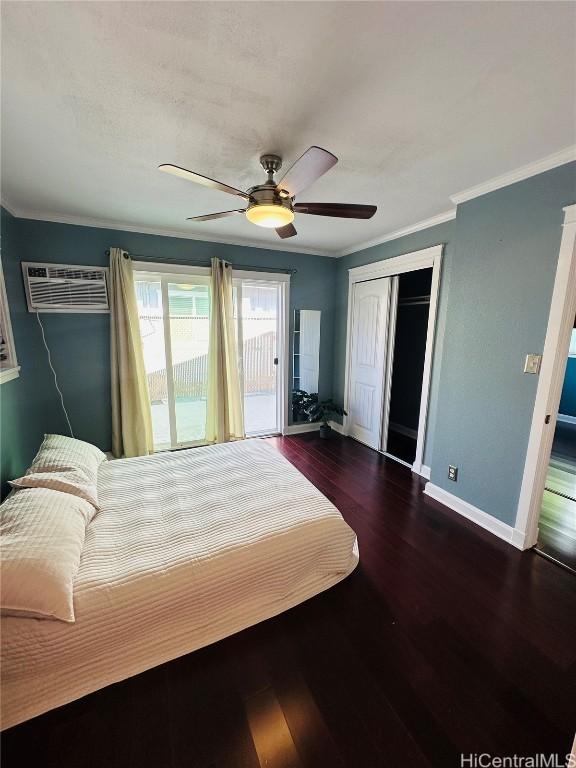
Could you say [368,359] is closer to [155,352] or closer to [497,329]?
[497,329]

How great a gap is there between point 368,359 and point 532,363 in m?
2.01

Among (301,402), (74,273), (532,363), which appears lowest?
(301,402)

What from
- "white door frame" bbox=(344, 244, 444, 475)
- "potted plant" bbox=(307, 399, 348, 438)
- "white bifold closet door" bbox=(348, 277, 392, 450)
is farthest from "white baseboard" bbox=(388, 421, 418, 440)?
"white door frame" bbox=(344, 244, 444, 475)

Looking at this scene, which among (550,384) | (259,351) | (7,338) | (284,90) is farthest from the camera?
(259,351)

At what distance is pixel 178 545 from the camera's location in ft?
4.83

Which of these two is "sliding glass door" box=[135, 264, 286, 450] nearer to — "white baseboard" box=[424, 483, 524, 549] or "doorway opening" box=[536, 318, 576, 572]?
"white baseboard" box=[424, 483, 524, 549]

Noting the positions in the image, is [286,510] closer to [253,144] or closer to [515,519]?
[515,519]

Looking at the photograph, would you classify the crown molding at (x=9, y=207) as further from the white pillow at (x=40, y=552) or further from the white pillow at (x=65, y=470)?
the white pillow at (x=40, y=552)

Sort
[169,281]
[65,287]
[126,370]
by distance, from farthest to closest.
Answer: [169,281] → [126,370] → [65,287]

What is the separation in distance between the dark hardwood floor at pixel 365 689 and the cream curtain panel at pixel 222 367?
2302 millimetres

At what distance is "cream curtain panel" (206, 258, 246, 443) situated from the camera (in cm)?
354

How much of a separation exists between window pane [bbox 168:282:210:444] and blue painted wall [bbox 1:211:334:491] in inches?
17.1

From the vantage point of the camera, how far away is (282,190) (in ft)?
5.51

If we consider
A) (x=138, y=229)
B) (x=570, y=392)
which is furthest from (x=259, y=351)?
(x=570, y=392)
